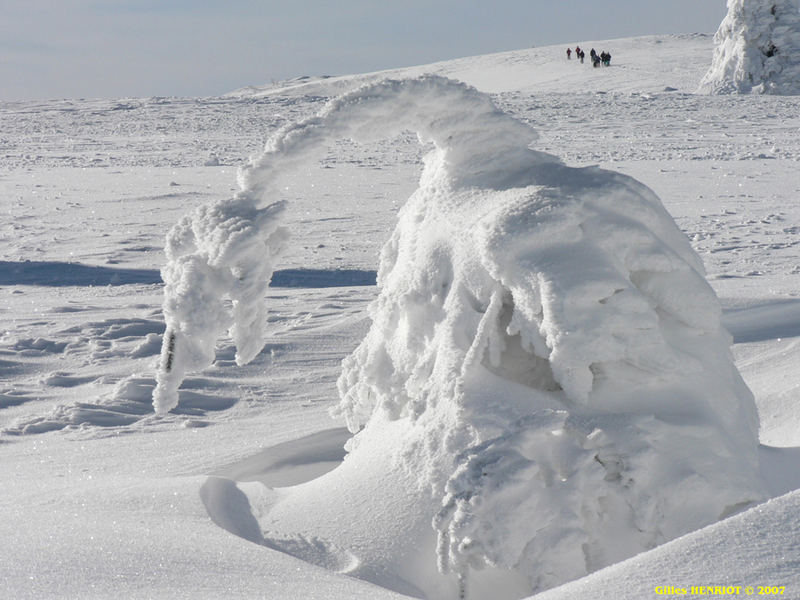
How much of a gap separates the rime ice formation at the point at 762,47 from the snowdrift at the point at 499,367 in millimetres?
17418

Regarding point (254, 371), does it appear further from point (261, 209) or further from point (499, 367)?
point (499, 367)

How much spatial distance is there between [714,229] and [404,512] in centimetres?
668

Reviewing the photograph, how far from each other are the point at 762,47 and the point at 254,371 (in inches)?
659

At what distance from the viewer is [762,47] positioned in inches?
725

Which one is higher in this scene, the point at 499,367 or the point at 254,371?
the point at 499,367

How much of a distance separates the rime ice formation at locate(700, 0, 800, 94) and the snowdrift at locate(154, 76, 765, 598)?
1742 cm

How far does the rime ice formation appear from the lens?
1791 centimetres

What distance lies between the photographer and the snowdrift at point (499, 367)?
2072 millimetres

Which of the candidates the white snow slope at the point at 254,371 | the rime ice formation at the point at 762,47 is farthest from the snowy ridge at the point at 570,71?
the white snow slope at the point at 254,371

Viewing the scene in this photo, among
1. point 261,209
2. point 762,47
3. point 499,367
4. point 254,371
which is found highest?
point 762,47

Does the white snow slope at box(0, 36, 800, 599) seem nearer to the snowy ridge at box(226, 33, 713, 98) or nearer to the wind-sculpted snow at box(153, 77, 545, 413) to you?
the wind-sculpted snow at box(153, 77, 545, 413)

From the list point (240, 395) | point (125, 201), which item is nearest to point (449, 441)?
point (240, 395)

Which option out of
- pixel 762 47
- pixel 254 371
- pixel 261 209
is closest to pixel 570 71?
pixel 762 47

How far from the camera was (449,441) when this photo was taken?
→ 225 cm
